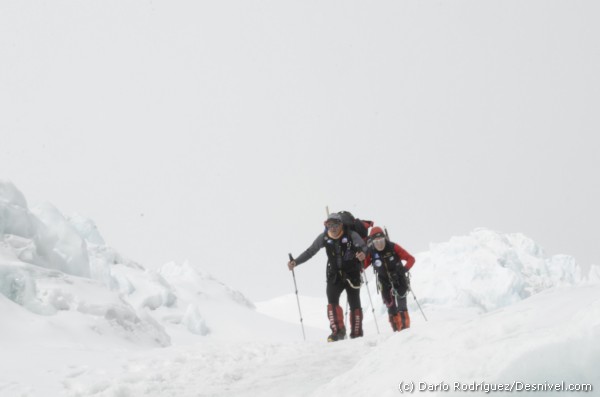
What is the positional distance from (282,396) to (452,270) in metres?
63.3

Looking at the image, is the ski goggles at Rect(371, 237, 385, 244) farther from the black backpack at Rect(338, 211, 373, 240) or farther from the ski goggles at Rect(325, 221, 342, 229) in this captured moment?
the ski goggles at Rect(325, 221, 342, 229)

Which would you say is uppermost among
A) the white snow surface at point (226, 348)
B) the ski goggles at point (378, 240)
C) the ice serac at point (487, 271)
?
the ice serac at point (487, 271)

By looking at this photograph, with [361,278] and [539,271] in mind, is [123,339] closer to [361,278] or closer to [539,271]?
[361,278]

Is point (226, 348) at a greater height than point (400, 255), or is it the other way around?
point (400, 255)

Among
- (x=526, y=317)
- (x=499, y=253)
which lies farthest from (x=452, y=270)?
(x=526, y=317)

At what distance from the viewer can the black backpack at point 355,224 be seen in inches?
380

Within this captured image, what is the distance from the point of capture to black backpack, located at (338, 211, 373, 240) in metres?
9.64

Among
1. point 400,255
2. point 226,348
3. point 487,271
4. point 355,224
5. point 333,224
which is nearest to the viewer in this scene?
point 226,348

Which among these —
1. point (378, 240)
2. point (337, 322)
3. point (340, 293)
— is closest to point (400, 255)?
point (378, 240)

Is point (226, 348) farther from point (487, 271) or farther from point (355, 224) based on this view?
point (487, 271)

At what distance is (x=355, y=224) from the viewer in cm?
985

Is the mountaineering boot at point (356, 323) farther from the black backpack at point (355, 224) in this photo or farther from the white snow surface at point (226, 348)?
the black backpack at point (355, 224)

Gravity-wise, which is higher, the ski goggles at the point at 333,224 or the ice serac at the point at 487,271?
the ice serac at the point at 487,271

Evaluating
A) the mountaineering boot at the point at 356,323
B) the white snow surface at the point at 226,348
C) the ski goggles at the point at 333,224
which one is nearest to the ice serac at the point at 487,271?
the white snow surface at the point at 226,348
